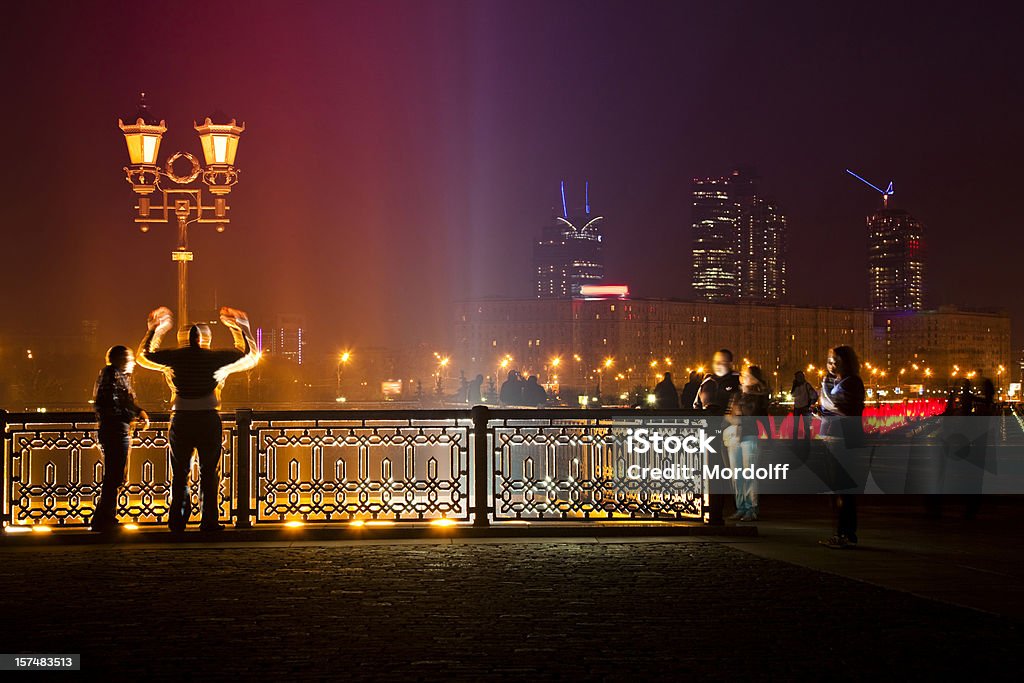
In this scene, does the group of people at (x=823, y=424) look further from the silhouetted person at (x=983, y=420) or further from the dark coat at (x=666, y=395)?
the dark coat at (x=666, y=395)

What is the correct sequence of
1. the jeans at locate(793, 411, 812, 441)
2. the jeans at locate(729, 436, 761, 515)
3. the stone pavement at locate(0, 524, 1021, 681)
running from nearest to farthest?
the stone pavement at locate(0, 524, 1021, 681) → the jeans at locate(729, 436, 761, 515) → the jeans at locate(793, 411, 812, 441)

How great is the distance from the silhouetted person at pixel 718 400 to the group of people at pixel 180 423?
4647 millimetres

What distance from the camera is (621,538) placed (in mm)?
12352

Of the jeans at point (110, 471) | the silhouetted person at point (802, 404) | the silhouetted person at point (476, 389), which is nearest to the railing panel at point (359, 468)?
the jeans at point (110, 471)

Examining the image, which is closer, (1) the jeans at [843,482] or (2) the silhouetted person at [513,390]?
(1) the jeans at [843,482]

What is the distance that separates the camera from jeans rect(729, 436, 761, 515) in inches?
512

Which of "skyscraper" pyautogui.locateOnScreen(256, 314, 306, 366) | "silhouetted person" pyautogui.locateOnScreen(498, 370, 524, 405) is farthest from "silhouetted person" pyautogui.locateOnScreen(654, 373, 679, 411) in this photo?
"skyscraper" pyautogui.locateOnScreen(256, 314, 306, 366)

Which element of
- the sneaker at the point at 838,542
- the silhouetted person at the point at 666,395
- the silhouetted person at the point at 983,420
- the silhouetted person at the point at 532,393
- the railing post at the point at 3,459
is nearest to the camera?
the sneaker at the point at 838,542

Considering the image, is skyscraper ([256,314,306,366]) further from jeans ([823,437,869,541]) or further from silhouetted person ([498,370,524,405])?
jeans ([823,437,869,541])

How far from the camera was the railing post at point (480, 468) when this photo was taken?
1248cm

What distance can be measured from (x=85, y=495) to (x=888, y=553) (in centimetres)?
753

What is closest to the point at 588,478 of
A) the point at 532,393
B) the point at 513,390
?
the point at 513,390

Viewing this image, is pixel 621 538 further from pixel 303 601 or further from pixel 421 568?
pixel 303 601

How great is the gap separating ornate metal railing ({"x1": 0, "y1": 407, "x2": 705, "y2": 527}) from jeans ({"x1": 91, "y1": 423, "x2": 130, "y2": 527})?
0.18 m
